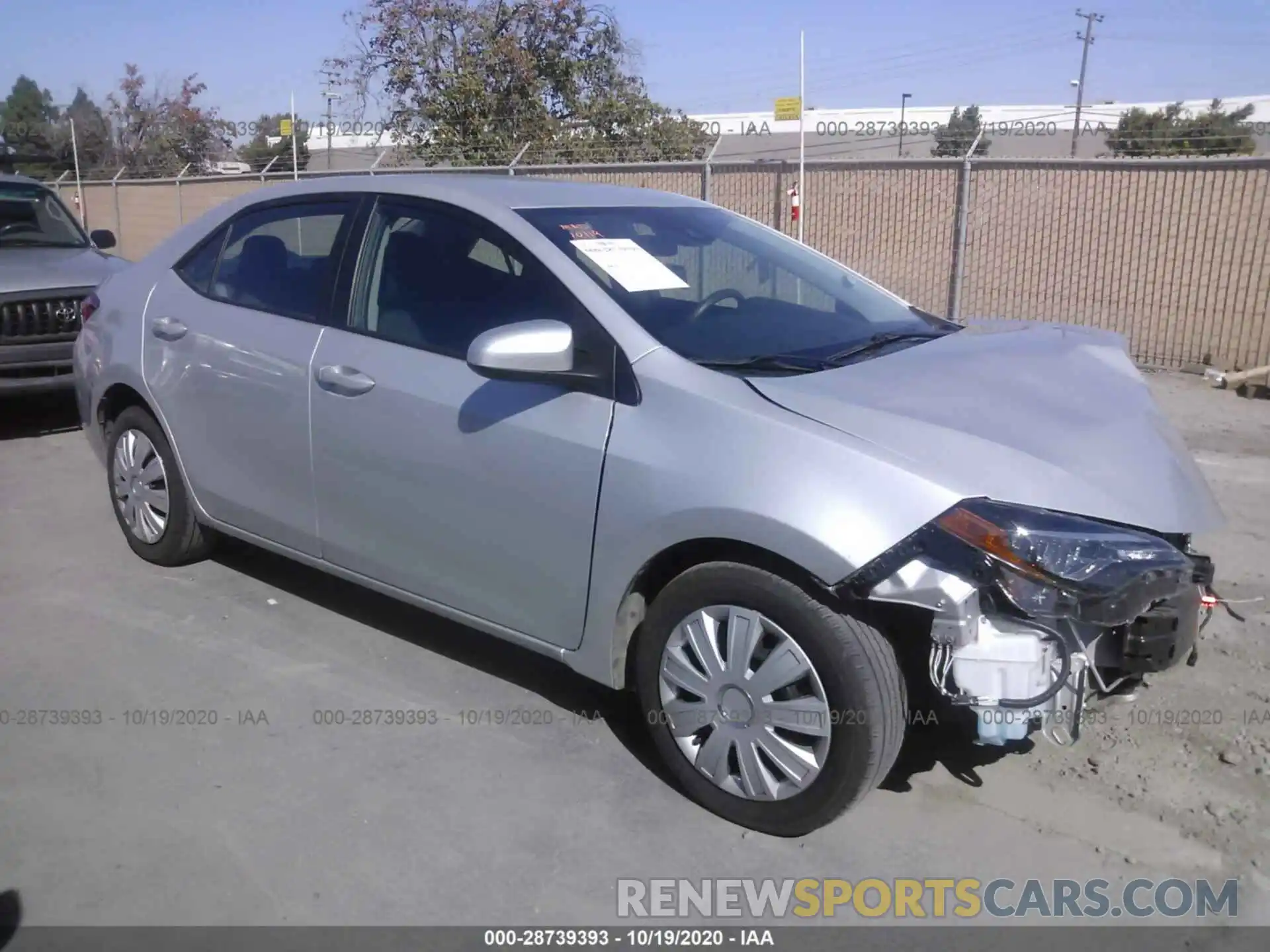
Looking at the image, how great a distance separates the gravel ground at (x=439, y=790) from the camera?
10.0 ft

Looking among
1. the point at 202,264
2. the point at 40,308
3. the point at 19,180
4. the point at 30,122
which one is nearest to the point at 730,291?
the point at 202,264

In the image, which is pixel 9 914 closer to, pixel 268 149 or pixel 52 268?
pixel 52 268

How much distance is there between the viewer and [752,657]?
3.10 meters

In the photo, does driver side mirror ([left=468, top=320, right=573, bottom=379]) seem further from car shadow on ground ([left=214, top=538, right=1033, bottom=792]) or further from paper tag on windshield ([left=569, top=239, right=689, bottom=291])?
car shadow on ground ([left=214, top=538, right=1033, bottom=792])

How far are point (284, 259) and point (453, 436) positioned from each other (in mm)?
1394

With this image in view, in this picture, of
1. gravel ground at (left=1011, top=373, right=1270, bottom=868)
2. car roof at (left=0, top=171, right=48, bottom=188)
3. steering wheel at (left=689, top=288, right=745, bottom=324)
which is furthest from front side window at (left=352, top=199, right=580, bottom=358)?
car roof at (left=0, top=171, right=48, bottom=188)

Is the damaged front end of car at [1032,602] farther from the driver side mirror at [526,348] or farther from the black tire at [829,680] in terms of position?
the driver side mirror at [526,348]

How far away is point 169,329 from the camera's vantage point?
4.81 m

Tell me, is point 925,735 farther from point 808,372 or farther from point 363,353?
point 363,353

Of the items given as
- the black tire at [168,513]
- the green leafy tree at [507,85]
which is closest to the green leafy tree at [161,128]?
the green leafy tree at [507,85]

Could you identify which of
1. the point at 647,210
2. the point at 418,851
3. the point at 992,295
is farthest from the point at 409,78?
the point at 418,851

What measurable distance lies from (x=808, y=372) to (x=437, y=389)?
119 cm

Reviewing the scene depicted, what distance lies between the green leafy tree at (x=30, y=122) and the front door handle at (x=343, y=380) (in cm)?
2331

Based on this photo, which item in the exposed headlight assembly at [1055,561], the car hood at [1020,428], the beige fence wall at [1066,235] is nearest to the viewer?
the exposed headlight assembly at [1055,561]
